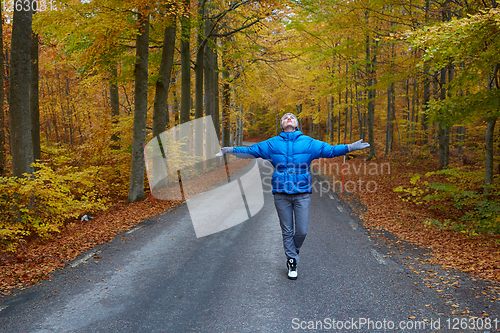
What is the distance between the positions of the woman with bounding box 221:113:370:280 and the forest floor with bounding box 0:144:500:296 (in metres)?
2.56

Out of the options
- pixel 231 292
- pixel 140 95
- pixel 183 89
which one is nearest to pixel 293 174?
pixel 231 292

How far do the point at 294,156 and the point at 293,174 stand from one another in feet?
0.90

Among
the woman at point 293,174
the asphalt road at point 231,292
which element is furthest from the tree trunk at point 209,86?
the woman at point 293,174

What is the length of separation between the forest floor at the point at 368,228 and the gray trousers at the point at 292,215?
2.49 m

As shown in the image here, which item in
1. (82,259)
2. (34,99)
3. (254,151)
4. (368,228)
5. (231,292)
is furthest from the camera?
(34,99)

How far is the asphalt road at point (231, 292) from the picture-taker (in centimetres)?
341

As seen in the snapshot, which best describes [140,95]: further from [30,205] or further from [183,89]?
[183,89]

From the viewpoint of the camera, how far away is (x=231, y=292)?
4.14 m

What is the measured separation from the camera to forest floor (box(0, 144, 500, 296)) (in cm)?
494

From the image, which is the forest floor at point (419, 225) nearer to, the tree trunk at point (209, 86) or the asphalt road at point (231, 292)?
the asphalt road at point (231, 292)

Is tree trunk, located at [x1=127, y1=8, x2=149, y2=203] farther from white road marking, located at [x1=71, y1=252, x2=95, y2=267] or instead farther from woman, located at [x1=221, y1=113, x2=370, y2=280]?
woman, located at [x1=221, y1=113, x2=370, y2=280]

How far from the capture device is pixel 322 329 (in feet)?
10.7

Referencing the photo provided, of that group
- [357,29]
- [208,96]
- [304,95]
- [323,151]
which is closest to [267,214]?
[323,151]

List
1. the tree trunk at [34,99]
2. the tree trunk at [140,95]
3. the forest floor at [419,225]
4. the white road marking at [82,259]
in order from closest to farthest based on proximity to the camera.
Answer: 1. the forest floor at [419,225]
2. the white road marking at [82,259]
3. the tree trunk at [140,95]
4. the tree trunk at [34,99]
